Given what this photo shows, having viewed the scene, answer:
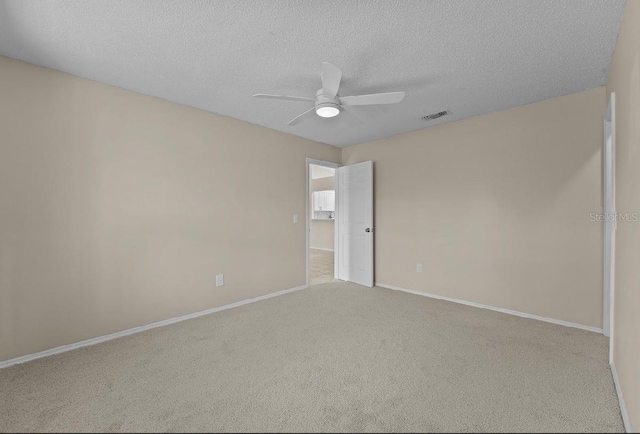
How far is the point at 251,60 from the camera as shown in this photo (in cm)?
229

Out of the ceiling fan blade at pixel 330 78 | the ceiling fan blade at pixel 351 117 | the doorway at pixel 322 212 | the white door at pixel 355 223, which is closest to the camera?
the ceiling fan blade at pixel 330 78

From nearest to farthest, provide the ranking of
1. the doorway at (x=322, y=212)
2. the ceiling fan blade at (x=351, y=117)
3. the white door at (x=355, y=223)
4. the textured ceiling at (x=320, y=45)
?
the textured ceiling at (x=320, y=45), the ceiling fan blade at (x=351, y=117), the white door at (x=355, y=223), the doorway at (x=322, y=212)

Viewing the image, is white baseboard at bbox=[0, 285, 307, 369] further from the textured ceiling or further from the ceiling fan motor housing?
the ceiling fan motor housing

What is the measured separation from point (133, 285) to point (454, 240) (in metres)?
3.76

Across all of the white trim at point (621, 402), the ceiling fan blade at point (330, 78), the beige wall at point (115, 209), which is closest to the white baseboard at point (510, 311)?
the white trim at point (621, 402)

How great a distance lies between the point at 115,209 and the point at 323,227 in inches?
241

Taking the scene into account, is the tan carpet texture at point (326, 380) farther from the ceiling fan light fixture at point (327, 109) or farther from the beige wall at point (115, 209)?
the ceiling fan light fixture at point (327, 109)

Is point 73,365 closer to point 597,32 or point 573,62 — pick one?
point 597,32

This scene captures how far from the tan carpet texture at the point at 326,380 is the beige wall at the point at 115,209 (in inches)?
15.4

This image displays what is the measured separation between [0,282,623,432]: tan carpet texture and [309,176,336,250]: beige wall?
17.3 ft

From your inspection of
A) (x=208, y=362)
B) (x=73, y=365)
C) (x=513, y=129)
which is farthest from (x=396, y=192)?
(x=73, y=365)

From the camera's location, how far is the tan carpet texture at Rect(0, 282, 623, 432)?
5.31 feet

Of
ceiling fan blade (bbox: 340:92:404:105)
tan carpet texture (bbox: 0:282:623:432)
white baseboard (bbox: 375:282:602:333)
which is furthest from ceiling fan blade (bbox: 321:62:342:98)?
white baseboard (bbox: 375:282:602:333)

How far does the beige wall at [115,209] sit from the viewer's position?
2.27 m
